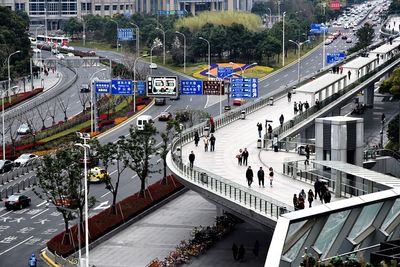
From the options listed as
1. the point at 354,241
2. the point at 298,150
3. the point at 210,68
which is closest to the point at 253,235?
the point at 298,150

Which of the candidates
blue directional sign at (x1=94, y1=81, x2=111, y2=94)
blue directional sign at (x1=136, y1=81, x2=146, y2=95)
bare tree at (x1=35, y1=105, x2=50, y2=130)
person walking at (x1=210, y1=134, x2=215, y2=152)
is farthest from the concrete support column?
person walking at (x1=210, y1=134, x2=215, y2=152)

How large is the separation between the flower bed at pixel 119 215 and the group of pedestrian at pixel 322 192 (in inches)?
555

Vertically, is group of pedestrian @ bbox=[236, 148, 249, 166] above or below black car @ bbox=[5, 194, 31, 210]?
above

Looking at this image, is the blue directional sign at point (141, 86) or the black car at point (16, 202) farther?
the blue directional sign at point (141, 86)

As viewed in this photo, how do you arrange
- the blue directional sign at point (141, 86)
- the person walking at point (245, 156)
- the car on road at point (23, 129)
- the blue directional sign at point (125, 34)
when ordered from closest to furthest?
the person walking at point (245, 156), the car on road at point (23, 129), the blue directional sign at point (141, 86), the blue directional sign at point (125, 34)

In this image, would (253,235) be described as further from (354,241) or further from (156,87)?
(156,87)

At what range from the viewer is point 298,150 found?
54.2 m

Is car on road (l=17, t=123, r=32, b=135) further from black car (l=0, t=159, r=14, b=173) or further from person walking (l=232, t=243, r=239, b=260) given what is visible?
person walking (l=232, t=243, r=239, b=260)

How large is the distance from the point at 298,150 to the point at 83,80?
66084 mm

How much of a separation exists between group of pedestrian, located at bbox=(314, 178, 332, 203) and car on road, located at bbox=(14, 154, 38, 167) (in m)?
33.0

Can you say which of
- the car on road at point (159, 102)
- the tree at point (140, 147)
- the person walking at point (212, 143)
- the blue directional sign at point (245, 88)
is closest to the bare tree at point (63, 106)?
the car on road at point (159, 102)

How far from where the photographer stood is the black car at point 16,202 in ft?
194

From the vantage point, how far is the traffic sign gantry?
8219 centimetres

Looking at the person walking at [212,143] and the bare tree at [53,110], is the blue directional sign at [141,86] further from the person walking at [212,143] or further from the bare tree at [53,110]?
the person walking at [212,143]
